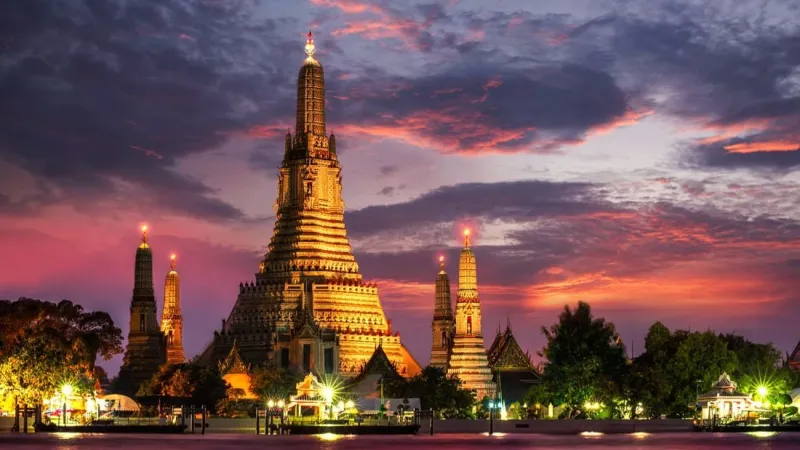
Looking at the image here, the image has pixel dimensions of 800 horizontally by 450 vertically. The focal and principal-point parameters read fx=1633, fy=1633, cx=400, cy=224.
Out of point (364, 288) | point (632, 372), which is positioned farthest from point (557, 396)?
point (364, 288)

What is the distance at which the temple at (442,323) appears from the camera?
138 meters

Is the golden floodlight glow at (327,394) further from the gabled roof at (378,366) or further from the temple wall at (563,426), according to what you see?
the gabled roof at (378,366)

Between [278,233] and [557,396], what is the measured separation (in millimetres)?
36112

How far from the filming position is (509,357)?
14000 cm

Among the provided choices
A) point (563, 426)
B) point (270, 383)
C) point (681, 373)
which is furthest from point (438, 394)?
point (681, 373)

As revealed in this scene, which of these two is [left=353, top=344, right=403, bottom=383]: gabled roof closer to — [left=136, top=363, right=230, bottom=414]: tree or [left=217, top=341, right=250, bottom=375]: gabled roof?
[left=217, top=341, right=250, bottom=375]: gabled roof

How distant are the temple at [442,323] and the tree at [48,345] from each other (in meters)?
30.6

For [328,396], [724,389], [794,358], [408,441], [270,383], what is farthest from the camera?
[794,358]

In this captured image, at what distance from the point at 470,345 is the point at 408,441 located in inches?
1602

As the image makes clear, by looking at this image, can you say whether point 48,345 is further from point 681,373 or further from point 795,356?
point 795,356

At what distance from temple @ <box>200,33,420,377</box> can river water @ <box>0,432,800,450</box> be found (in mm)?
31503

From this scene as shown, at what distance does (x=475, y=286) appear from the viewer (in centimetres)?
12888

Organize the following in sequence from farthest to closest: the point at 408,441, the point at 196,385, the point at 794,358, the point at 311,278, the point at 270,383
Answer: the point at 794,358 < the point at 311,278 < the point at 270,383 < the point at 196,385 < the point at 408,441

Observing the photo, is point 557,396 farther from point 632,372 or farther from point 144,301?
point 144,301
